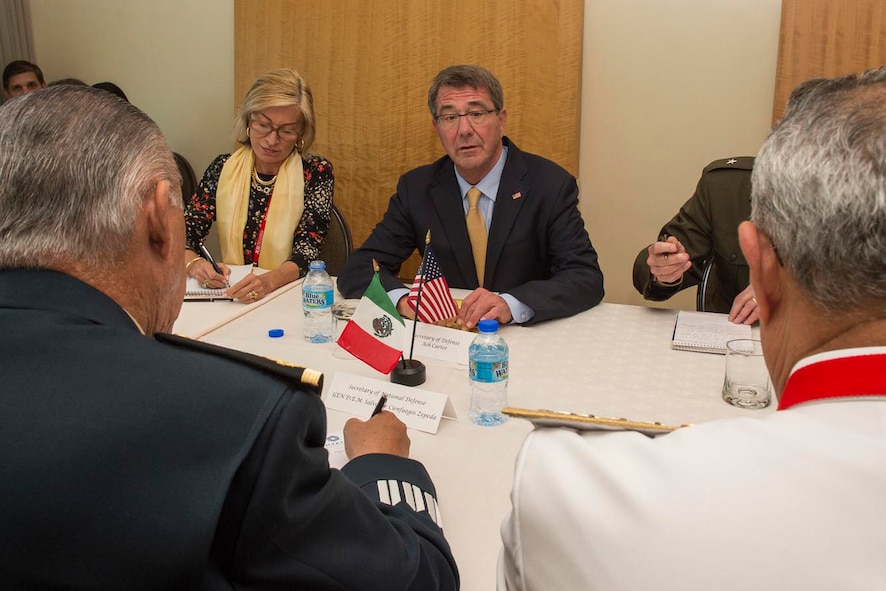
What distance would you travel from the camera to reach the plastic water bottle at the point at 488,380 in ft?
5.43

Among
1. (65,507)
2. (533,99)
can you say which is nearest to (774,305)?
(65,507)

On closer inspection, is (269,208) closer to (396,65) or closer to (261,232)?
(261,232)

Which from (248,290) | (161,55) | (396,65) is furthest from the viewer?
(161,55)

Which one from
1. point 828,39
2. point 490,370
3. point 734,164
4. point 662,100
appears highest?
point 828,39

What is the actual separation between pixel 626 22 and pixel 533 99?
0.58 m

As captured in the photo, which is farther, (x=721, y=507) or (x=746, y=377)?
(x=746, y=377)

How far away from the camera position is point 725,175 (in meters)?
2.71

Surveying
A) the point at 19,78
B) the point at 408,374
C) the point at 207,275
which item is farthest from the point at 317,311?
the point at 19,78

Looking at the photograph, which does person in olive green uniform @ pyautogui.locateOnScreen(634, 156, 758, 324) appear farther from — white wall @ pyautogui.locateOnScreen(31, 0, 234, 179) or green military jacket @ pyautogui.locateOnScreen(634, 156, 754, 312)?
white wall @ pyautogui.locateOnScreen(31, 0, 234, 179)

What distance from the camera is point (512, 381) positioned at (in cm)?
188

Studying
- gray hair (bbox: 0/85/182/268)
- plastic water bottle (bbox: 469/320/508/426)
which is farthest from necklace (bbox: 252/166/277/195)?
gray hair (bbox: 0/85/182/268)

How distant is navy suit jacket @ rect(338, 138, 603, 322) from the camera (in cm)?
270

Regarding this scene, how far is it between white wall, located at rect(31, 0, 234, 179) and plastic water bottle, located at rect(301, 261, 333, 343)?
2.67 metres

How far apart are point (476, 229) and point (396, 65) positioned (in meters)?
1.43
